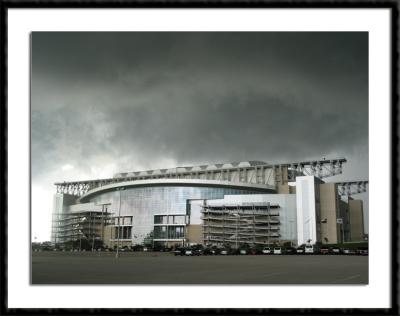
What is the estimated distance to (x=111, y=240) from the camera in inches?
3851

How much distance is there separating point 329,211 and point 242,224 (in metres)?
16.5

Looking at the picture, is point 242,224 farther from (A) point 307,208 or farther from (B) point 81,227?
(B) point 81,227

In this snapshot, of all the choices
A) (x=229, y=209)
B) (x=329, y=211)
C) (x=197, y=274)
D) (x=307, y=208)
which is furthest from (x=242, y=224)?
(x=197, y=274)

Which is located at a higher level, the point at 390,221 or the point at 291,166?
the point at 291,166

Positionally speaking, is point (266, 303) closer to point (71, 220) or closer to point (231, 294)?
point (231, 294)

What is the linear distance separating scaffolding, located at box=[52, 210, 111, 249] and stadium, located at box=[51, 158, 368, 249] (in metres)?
0.23

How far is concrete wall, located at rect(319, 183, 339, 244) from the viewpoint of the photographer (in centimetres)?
8419

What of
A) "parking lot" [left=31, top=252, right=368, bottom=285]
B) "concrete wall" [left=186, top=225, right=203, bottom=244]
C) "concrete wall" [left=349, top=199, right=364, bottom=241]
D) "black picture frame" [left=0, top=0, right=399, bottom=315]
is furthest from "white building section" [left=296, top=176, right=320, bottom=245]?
"black picture frame" [left=0, top=0, right=399, bottom=315]

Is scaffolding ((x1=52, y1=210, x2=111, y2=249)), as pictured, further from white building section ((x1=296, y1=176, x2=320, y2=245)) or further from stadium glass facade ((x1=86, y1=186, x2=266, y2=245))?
white building section ((x1=296, y1=176, x2=320, y2=245))

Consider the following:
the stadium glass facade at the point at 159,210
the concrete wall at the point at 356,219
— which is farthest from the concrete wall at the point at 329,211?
the stadium glass facade at the point at 159,210

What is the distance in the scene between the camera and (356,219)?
308ft

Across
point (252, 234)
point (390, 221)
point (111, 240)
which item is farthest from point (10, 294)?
point (111, 240)

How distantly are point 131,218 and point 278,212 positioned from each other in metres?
32.2

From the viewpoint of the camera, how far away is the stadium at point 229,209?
84.9 metres
